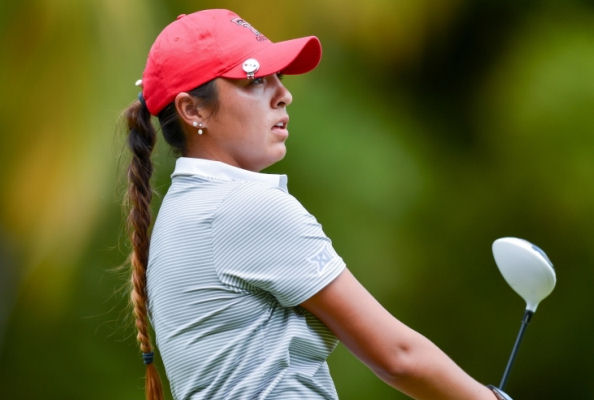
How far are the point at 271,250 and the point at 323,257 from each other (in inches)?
2.4

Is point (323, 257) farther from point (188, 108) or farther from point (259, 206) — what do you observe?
point (188, 108)

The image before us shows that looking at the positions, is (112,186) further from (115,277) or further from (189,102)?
(189,102)

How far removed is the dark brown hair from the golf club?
501mm

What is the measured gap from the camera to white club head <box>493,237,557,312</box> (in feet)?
4.93

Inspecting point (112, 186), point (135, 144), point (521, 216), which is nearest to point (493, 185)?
point (521, 216)

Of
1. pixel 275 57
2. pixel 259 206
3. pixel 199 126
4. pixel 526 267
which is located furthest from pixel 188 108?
pixel 526 267

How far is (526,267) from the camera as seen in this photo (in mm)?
1520

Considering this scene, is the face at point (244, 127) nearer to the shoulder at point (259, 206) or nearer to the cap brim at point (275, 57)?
the cap brim at point (275, 57)

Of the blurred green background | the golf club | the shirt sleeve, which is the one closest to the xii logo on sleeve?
the shirt sleeve

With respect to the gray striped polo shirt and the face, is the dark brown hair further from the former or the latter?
the gray striped polo shirt

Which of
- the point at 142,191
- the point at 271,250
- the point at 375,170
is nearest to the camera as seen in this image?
the point at 271,250

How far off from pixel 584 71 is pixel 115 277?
146cm

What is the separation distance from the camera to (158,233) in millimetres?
1309

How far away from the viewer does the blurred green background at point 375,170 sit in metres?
2.74
